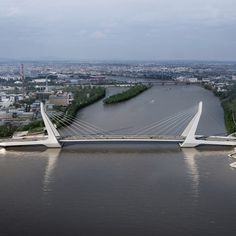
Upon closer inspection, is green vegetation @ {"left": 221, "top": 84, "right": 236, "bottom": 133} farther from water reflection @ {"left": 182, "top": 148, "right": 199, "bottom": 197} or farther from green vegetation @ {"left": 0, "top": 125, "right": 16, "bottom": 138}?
green vegetation @ {"left": 0, "top": 125, "right": 16, "bottom": 138}

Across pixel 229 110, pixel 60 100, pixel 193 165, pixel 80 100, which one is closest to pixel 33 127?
pixel 193 165

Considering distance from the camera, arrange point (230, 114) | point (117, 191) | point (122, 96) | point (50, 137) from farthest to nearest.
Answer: point (122, 96)
point (230, 114)
point (50, 137)
point (117, 191)

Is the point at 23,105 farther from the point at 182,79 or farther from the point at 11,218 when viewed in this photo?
the point at 182,79

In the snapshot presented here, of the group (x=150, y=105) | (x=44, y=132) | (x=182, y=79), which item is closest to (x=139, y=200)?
(x=44, y=132)

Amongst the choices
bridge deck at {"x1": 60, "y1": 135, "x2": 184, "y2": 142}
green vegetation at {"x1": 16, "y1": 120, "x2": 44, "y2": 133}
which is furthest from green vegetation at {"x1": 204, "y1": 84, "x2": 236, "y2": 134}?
green vegetation at {"x1": 16, "y1": 120, "x2": 44, "y2": 133}

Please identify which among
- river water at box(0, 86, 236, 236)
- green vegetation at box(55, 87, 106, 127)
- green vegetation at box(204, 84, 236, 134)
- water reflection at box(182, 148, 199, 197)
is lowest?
river water at box(0, 86, 236, 236)

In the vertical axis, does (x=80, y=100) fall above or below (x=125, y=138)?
below

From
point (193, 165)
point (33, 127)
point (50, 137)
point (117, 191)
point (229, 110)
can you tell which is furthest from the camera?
point (229, 110)

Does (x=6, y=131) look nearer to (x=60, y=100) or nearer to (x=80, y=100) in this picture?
(x=60, y=100)
